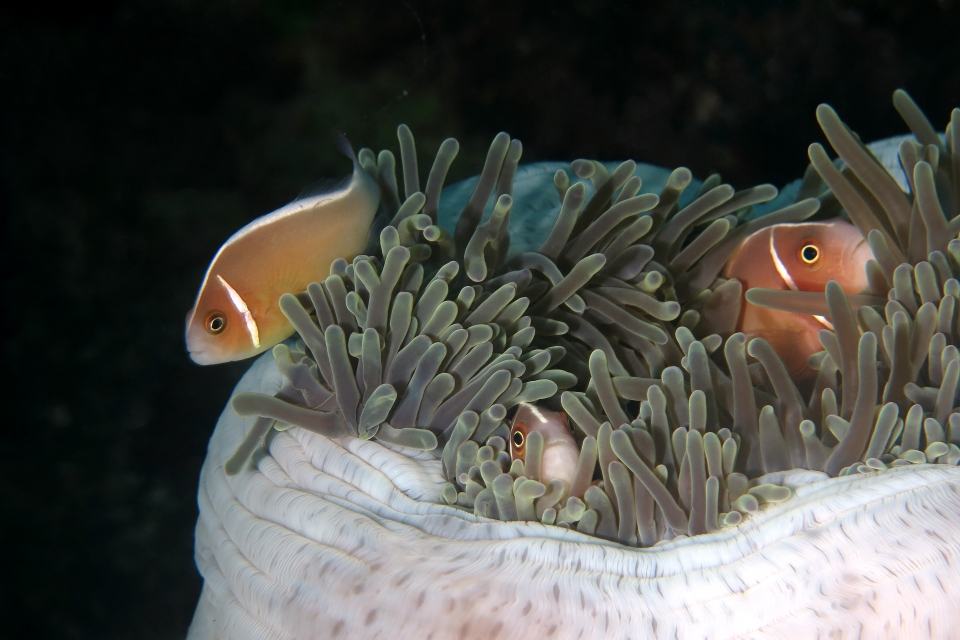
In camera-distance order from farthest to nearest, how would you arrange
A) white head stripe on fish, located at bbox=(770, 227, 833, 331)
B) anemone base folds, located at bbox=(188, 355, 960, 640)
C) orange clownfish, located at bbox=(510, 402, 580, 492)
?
1. white head stripe on fish, located at bbox=(770, 227, 833, 331)
2. orange clownfish, located at bbox=(510, 402, 580, 492)
3. anemone base folds, located at bbox=(188, 355, 960, 640)

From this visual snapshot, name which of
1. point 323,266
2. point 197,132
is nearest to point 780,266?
point 323,266

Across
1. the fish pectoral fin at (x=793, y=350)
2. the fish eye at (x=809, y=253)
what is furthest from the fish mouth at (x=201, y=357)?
the fish eye at (x=809, y=253)

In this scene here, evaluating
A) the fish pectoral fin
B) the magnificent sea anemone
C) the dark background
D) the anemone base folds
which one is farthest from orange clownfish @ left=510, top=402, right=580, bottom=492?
the dark background

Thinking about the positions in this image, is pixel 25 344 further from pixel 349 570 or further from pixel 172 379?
pixel 349 570

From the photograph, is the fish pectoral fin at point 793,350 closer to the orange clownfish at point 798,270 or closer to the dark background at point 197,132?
the orange clownfish at point 798,270

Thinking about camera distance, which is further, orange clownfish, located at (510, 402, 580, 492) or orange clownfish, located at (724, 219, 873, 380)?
orange clownfish, located at (724, 219, 873, 380)

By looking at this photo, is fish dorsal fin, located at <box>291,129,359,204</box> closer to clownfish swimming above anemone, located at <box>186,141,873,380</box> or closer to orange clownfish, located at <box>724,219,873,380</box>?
clownfish swimming above anemone, located at <box>186,141,873,380</box>

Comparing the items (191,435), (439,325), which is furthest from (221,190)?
(439,325)
